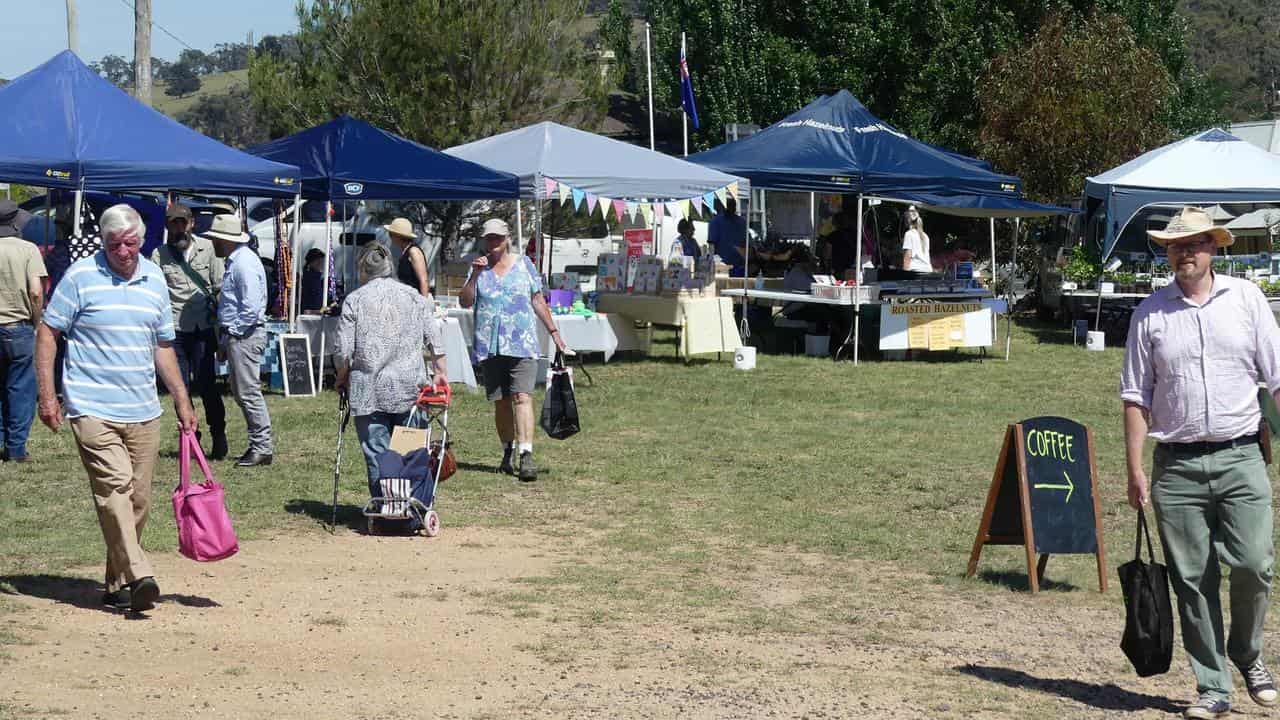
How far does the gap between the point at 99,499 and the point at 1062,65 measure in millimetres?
22457

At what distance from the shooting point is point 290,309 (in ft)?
52.0

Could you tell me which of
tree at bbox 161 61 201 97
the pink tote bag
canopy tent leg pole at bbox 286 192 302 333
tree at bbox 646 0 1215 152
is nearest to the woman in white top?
canopy tent leg pole at bbox 286 192 302 333

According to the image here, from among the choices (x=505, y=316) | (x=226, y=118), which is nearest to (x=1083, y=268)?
(x=505, y=316)

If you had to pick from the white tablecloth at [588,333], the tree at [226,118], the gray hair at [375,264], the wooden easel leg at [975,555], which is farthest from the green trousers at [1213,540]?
the tree at [226,118]

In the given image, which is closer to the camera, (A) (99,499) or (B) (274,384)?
(A) (99,499)

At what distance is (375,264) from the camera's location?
8984 mm

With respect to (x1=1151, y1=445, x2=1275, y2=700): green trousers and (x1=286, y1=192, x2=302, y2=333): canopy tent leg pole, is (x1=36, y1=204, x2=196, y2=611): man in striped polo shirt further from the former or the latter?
(x1=286, y1=192, x2=302, y2=333): canopy tent leg pole

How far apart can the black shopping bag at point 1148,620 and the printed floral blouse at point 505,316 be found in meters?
5.39

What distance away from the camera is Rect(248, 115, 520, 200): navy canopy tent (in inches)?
610

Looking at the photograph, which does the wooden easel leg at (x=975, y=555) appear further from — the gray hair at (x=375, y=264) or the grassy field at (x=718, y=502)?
the gray hair at (x=375, y=264)

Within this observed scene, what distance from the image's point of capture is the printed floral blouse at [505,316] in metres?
10.5

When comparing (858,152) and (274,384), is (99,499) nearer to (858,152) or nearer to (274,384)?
(274,384)

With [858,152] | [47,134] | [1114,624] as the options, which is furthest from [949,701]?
[858,152]

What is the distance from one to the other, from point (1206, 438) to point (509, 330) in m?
5.66
